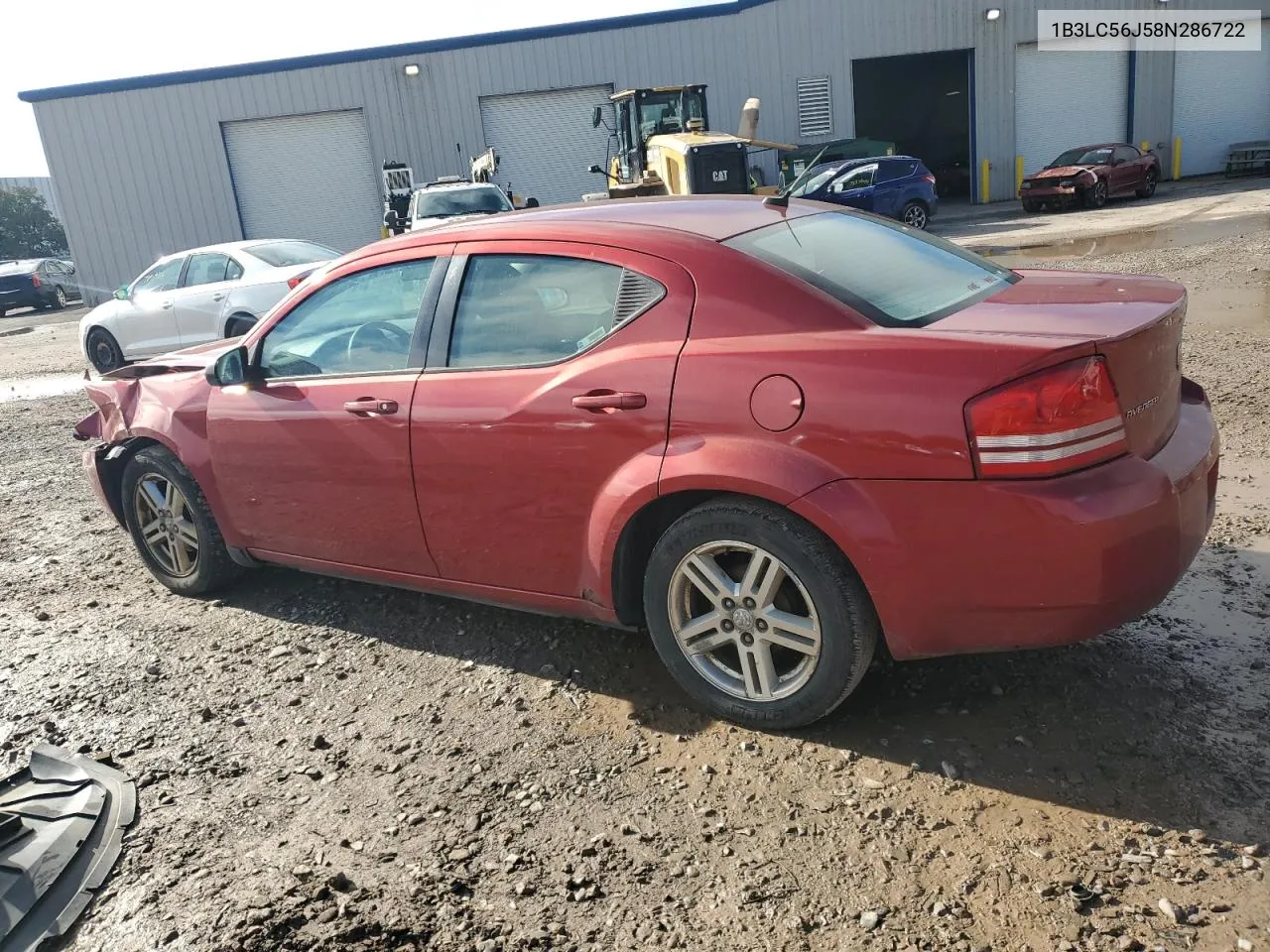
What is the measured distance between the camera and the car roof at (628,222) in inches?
126

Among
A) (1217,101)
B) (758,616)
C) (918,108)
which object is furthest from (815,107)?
(758,616)

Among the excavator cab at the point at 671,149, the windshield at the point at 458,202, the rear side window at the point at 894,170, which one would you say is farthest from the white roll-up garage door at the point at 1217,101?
the windshield at the point at 458,202

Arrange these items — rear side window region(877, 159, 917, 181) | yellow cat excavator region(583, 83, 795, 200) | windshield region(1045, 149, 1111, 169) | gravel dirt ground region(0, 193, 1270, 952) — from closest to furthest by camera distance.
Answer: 1. gravel dirt ground region(0, 193, 1270, 952)
2. yellow cat excavator region(583, 83, 795, 200)
3. rear side window region(877, 159, 917, 181)
4. windshield region(1045, 149, 1111, 169)

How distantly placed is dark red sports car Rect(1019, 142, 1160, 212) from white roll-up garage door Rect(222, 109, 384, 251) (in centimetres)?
1698

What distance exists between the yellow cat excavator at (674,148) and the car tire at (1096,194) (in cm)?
824

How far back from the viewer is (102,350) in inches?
492

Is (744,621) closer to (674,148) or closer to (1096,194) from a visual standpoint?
(674,148)

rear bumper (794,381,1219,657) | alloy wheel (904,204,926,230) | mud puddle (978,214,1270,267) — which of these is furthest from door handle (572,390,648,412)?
alloy wheel (904,204,926,230)

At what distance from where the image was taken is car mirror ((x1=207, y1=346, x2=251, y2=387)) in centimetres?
403

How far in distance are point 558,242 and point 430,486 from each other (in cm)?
98

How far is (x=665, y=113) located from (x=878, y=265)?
1838 cm

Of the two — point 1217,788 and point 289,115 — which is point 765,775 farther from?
point 289,115

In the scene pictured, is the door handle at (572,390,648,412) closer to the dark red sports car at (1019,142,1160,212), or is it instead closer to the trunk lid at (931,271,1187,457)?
the trunk lid at (931,271,1187,457)

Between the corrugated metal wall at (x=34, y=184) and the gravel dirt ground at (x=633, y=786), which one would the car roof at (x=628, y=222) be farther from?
the corrugated metal wall at (x=34, y=184)
